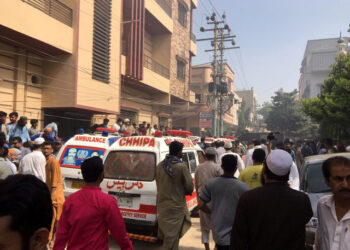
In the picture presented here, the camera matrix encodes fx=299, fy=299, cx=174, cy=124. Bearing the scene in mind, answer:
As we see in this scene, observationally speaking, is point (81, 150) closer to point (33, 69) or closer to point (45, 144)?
point (45, 144)

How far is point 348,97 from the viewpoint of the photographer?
15898 mm

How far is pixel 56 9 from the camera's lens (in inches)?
469

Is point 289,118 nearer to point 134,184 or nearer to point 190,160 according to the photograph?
point 190,160

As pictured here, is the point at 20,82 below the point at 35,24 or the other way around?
below

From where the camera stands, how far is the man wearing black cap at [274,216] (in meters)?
2.24

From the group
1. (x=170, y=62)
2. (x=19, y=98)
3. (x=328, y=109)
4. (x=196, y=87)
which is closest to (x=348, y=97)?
(x=328, y=109)

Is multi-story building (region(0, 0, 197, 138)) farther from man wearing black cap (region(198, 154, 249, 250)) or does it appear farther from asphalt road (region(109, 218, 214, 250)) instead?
man wearing black cap (region(198, 154, 249, 250))

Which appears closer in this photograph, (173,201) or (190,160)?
(173,201)

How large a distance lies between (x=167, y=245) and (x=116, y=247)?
169 centimetres

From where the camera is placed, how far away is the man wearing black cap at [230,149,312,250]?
224 cm

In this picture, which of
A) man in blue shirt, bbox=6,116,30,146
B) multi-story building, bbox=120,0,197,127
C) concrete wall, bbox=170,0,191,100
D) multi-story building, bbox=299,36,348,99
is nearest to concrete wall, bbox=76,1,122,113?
multi-story building, bbox=120,0,197,127

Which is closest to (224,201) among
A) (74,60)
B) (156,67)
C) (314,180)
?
(314,180)

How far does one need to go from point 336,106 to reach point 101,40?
1285 centimetres

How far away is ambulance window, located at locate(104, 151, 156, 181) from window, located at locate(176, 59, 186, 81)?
20.5 metres
